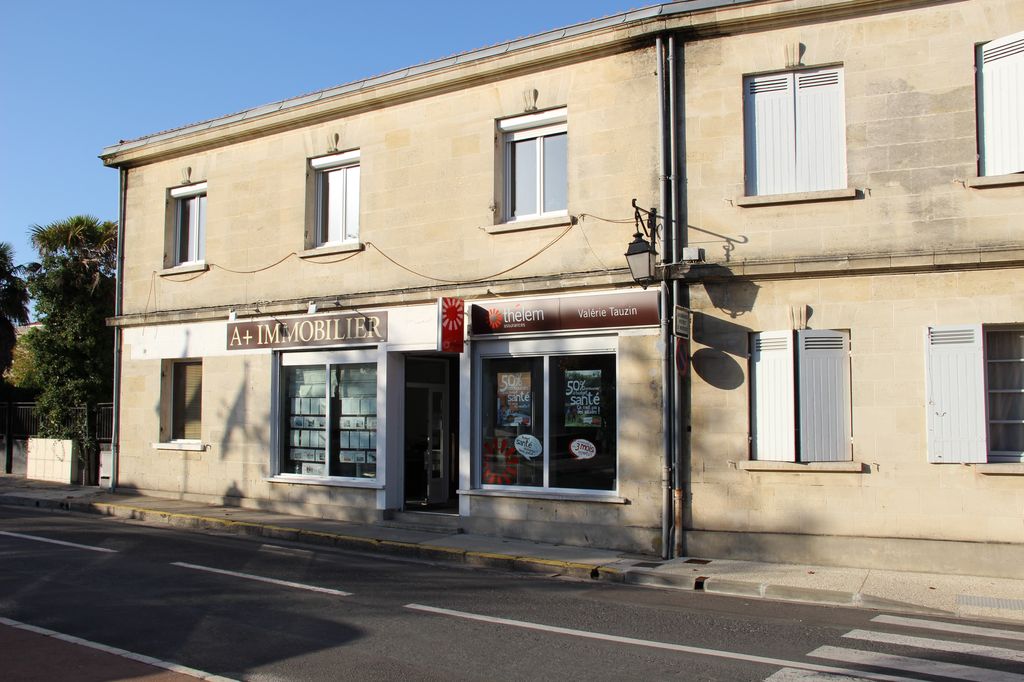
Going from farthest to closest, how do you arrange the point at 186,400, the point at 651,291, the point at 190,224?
1. the point at 190,224
2. the point at 186,400
3. the point at 651,291

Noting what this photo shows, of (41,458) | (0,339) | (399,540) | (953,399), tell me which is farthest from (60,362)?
(953,399)

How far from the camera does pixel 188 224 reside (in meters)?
18.2

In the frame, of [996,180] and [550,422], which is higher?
[996,180]

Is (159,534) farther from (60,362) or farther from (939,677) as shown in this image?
(939,677)

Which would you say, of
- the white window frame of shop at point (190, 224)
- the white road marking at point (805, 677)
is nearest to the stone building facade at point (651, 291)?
the white window frame of shop at point (190, 224)

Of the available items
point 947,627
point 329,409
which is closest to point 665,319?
point 947,627

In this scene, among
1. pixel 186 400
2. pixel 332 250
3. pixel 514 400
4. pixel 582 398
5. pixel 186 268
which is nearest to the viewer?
pixel 582 398

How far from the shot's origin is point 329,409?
605 inches

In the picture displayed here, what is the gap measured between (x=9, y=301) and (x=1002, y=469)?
81.4ft

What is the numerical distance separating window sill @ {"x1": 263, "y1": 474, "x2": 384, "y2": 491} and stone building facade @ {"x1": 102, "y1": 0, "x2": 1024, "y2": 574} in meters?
0.07

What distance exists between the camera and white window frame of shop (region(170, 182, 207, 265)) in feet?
58.5

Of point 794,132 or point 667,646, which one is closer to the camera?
point 667,646

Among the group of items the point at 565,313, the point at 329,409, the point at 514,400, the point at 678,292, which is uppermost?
the point at 678,292

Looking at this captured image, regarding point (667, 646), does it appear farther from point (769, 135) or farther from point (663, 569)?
point (769, 135)
